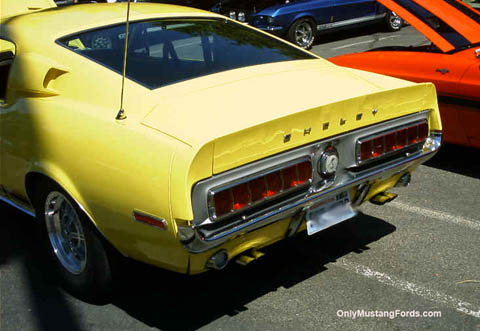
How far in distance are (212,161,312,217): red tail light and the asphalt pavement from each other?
739 mm

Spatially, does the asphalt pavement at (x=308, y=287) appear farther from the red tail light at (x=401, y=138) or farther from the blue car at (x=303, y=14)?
the blue car at (x=303, y=14)

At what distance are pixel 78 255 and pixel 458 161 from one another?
363 centimetres

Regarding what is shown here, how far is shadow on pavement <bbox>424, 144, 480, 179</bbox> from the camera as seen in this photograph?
18.5ft

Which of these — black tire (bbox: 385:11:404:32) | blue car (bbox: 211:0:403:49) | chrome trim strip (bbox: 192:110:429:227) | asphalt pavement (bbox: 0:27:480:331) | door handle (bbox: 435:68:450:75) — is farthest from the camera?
black tire (bbox: 385:11:404:32)

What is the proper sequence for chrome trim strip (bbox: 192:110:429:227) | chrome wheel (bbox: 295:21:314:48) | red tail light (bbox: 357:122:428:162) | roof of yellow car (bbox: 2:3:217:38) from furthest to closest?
1. chrome wheel (bbox: 295:21:314:48)
2. roof of yellow car (bbox: 2:3:217:38)
3. red tail light (bbox: 357:122:428:162)
4. chrome trim strip (bbox: 192:110:429:227)

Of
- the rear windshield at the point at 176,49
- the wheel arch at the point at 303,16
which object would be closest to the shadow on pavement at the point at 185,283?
the rear windshield at the point at 176,49

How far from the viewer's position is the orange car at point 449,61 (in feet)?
17.0

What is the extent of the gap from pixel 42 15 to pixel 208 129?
6.45 ft

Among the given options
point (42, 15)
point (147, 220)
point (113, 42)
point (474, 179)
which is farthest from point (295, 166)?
point (474, 179)

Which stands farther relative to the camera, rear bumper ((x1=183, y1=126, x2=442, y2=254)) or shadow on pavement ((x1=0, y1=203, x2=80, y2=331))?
shadow on pavement ((x1=0, y1=203, x2=80, y2=331))

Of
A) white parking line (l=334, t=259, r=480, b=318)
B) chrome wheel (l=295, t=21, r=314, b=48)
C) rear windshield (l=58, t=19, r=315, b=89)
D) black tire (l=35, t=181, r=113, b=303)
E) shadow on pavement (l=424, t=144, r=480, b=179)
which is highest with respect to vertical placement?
rear windshield (l=58, t=19, r=315, b=89)

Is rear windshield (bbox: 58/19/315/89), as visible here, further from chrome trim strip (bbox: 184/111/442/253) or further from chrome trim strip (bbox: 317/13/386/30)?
chrome trim strip (bbox: 317/13/386/30)

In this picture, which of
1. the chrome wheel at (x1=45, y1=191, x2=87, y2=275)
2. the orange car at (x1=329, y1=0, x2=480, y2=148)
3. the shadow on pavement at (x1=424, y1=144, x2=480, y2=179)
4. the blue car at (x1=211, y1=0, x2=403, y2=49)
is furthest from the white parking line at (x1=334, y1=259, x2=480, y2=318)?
the blue car at (x1=211, y1=0, x2=403, y2=49)

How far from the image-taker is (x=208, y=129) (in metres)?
2.95
